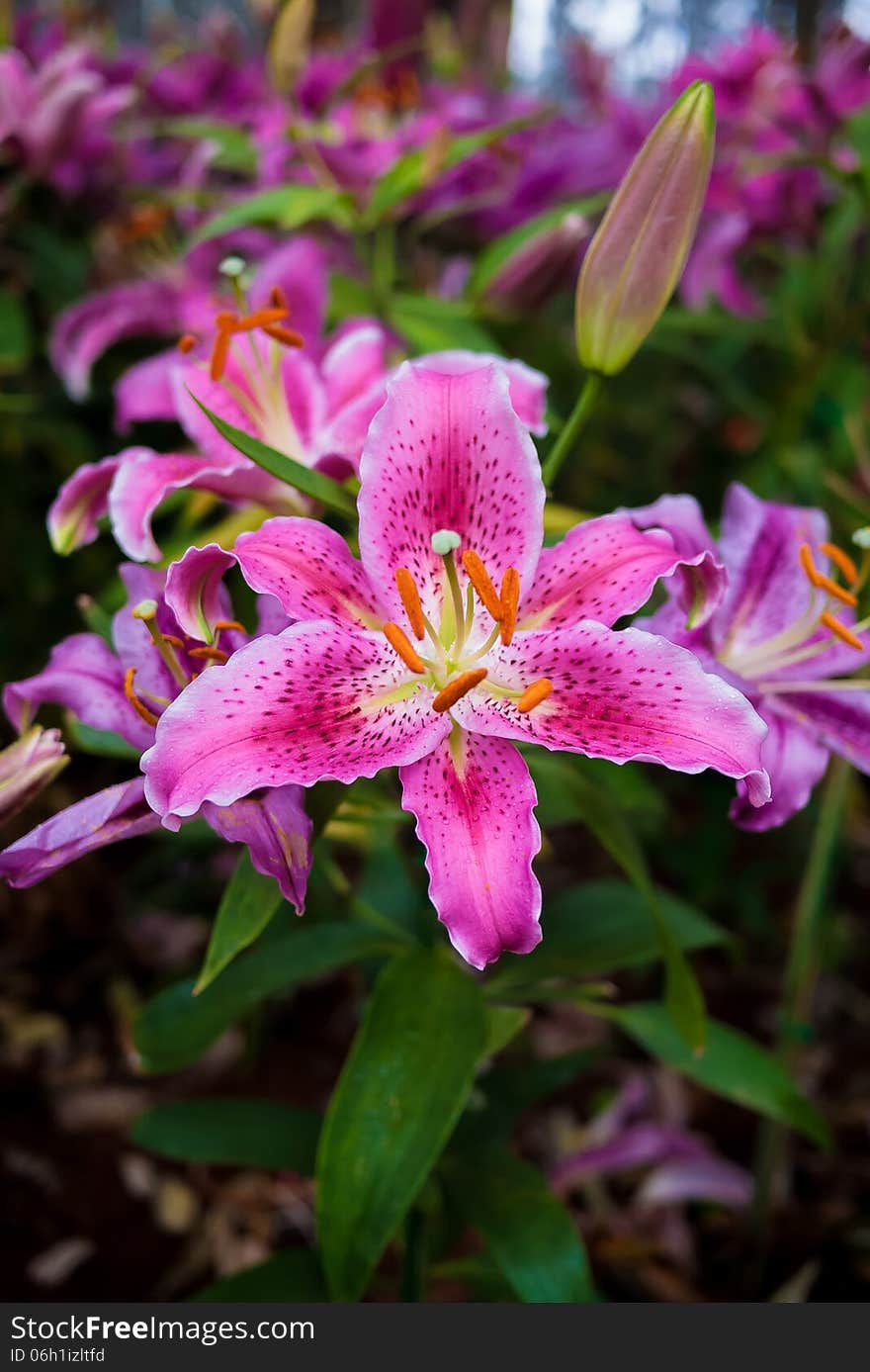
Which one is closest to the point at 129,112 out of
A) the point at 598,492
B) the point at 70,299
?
the point at 70,299

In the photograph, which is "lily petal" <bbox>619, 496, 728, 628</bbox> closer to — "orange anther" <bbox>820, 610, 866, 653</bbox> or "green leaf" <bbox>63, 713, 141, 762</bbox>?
"orange anther" <bbox>820, 610, 866, 653</bbox>

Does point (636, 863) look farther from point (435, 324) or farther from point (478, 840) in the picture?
point (435, 324)

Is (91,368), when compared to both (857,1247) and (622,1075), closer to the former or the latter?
(622,1075)

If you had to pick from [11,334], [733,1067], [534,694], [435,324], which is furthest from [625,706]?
[11,334]

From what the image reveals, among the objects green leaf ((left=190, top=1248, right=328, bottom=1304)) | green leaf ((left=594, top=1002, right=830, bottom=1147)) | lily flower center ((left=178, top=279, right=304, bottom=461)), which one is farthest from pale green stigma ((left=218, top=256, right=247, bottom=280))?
green leaf ((left=190, top=1248, right=328, bottom=1304))

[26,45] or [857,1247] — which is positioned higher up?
[26,45]

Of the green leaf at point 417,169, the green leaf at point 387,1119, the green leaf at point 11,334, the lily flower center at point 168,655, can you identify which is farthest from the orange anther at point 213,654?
the green leaf at point 11,334
